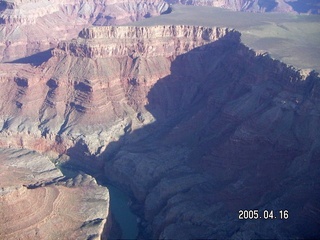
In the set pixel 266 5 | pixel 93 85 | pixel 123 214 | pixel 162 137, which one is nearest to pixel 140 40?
pixel 93 85

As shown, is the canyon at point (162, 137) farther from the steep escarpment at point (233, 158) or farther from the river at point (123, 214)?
the river at point (123, 214)

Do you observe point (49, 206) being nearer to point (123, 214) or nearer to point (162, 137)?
point (123, 214)

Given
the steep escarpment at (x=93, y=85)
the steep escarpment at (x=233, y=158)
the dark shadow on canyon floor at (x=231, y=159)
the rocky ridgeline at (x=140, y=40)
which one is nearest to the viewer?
the dark shadow on canyon floor at (x=231, y=159)

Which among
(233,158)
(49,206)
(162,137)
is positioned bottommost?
(162,137)

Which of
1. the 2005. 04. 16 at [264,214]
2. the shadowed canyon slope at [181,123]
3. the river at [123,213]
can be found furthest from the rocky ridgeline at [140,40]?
the 2005. 04. 16 at [264,214]

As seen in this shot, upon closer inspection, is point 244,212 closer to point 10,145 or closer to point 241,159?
point 241,159

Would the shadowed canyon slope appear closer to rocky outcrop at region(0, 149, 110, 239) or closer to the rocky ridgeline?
the rocky ridgeline
